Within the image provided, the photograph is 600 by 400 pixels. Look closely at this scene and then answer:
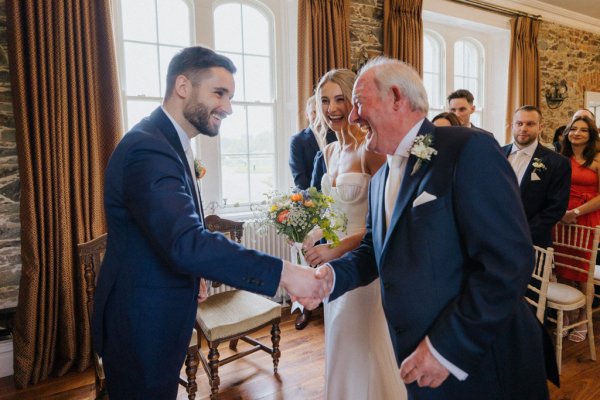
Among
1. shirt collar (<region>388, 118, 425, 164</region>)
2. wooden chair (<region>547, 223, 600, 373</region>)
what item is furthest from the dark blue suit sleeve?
wooden chair (<region>547, 223, 600, 373</region>)

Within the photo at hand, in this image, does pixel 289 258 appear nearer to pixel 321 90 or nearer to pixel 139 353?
pixel 321 90

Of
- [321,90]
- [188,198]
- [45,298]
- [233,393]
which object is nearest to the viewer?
[188,198]

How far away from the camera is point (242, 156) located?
4578 mm

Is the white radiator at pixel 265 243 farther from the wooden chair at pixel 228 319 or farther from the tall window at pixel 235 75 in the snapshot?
the wooden chair at pixel 228 319

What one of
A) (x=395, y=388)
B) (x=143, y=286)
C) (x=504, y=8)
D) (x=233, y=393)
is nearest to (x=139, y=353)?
(x=143, y=286)

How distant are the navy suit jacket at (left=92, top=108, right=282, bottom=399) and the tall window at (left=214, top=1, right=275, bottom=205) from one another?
2889mm

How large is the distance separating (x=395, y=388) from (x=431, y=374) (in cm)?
88

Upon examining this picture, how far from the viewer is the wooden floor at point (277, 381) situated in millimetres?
2914

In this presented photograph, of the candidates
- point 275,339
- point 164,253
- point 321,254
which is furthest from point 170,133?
point 275,339

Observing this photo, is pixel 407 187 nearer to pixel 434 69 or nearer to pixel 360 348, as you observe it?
pixel 360 348

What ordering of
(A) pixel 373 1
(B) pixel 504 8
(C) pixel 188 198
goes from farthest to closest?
(B) pixel 504 8, (A) pixel 373 1, (C) pixel 188 198

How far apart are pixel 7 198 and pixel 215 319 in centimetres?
185

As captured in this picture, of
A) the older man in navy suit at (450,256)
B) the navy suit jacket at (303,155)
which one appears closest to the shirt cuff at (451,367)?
the older man in navy suit at (450,256)

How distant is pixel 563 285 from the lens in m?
3.47
